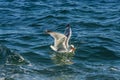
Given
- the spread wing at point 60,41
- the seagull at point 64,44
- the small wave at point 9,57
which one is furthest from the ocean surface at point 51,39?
the spread wing at point 60,41

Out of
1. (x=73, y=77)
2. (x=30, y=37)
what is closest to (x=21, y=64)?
(x=73, y=77)

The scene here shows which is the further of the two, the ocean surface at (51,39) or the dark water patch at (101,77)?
the ocean surface at (51,39)

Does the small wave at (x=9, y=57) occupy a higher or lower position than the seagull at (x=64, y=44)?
lower

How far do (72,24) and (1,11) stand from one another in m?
3.83

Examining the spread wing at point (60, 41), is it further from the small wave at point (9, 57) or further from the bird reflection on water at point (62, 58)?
the small wave at point (9, 57)

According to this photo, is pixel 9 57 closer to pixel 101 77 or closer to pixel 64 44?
pixel 64 44

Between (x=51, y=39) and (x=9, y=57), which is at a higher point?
(x=51, y=39)

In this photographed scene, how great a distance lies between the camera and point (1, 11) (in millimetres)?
19906

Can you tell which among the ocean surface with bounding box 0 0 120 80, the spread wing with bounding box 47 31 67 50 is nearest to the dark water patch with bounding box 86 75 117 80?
the ocean surface with bounding box 0 0 120 80

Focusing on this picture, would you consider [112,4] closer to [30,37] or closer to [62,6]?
[62,6]

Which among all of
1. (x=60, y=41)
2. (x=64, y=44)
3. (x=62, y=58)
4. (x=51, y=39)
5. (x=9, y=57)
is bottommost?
(x=62, y=58)

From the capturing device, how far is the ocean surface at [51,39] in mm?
12625

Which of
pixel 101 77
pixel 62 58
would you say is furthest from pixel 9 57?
pixel 101 77

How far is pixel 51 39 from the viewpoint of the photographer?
16.0 meters
